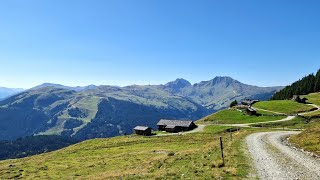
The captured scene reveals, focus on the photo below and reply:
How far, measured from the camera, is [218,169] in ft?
95.3

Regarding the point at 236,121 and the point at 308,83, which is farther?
the point at 308,83

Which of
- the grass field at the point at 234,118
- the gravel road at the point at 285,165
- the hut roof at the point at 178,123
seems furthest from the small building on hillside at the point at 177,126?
the gravel road at the point at 285,165

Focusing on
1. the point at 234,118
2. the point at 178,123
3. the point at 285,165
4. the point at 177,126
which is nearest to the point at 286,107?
the point at 234,118

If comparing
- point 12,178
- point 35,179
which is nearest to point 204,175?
point 35,179

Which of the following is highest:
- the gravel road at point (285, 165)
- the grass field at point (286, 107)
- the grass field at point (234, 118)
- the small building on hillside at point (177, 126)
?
the grass field at point (286, 107)

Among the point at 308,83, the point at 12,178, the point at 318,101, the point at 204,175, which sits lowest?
the point at 12,178

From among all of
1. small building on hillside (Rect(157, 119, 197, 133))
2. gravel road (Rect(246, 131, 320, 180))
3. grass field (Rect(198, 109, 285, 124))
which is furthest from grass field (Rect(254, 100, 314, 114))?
gravel road (Rect(246, 131, 320, 180))

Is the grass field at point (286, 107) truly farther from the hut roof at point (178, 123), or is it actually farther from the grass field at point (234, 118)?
the hut roof at point (178, 123)

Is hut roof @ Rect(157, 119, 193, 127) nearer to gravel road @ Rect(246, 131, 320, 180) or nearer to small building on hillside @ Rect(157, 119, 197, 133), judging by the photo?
small building on hillside @ Rect(157, 119, 197, 133)

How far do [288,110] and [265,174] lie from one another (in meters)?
119

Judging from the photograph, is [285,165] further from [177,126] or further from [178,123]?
[178,123]

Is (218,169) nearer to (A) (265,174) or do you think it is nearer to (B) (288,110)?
(A) (265,174)

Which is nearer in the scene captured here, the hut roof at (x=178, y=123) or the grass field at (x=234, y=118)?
the grass field at (x=234, y=118)

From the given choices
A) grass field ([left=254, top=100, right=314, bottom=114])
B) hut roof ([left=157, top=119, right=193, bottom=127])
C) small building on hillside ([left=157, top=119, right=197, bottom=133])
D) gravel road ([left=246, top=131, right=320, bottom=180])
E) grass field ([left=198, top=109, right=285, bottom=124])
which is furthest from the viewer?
grass field ([left=254, top=100, right=314, bottom=114])
